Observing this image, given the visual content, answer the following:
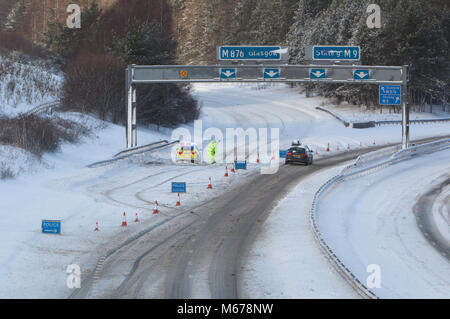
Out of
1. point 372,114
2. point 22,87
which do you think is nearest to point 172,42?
point 22,87

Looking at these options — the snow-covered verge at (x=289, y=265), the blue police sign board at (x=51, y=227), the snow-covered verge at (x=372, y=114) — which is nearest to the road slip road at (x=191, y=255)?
the snow-covered verge at (x=289, y=265)

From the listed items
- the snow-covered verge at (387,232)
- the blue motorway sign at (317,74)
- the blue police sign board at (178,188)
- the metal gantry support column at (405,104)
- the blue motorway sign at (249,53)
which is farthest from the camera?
the metal gantry support column at (405,104)

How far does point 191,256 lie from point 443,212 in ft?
45.8

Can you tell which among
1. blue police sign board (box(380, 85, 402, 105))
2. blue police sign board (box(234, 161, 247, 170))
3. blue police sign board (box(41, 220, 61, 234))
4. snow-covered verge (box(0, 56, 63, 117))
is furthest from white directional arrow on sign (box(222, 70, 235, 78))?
blue police sign board (box(41, 220, 61, 234))

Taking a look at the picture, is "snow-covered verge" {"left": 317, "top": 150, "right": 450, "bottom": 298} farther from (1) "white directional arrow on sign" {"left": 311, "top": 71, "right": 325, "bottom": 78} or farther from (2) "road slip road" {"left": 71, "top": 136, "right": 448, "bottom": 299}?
(1) "white directional arrow on sign" {"left": 311, "top": 71, "right": 325, "bottom": 78}

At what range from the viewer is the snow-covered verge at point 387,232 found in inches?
648

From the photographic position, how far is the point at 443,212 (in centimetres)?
2617

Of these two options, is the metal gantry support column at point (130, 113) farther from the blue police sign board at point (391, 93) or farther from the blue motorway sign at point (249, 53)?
the blue police sign board at point (391, 93)

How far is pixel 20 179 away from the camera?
27.5m

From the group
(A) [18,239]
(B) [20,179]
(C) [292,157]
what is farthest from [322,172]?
(A) [18,239]

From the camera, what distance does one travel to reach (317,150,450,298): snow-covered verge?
54.0 feet

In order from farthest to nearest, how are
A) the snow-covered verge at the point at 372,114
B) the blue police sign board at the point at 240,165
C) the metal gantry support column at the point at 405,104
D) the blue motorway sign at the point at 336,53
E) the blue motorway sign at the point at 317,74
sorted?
the snow-covered verge at the point at 372,114, the metal gantry support column at the point at 405,104, the blue motorway sign at the point at 317,74, the blue motorway sign at the point at 336,53, the blue police sign board at the point at 240,165

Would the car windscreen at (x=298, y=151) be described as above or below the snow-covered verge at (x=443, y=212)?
above

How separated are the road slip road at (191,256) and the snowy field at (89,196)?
908 millimetres
